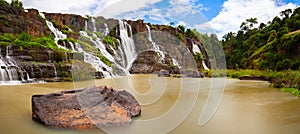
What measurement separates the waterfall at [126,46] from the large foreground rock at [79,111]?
1955cm

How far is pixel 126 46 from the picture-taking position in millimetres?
26469

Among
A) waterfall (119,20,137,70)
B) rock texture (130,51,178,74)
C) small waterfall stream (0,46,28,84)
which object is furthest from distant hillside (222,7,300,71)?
small waterfall stream (0,46,28,84)

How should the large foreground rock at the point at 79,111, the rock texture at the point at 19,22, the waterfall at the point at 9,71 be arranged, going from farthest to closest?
the rock texture at the point at 19,22
the waterfall at the point at 9,71
the large foreground rock at the point at 79,111

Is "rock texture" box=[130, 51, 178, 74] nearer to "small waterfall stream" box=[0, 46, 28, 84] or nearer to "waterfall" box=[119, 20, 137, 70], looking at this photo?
"waterfall" box=[119, 20, 137, 70]

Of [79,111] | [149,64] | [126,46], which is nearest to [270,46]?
[149,64]

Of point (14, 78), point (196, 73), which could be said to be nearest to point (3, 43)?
point (14, 78)

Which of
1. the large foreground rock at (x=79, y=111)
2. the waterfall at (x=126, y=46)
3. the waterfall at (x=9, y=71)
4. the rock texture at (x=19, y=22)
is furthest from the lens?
the waterfall at (x=126, y=46)

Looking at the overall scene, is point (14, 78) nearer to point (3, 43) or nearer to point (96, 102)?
point (3, 43)

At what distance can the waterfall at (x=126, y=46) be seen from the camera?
24.6 m

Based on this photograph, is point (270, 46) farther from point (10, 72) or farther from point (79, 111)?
point (79, 111)

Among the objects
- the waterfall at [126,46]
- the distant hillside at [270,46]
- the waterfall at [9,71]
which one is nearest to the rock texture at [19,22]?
the waterfall at [9,71]

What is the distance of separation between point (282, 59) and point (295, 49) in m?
1.30

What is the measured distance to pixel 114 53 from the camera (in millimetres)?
22906

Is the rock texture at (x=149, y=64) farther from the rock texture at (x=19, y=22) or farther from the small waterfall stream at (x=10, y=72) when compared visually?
the small waterfall stream at (x=10, y=72)
